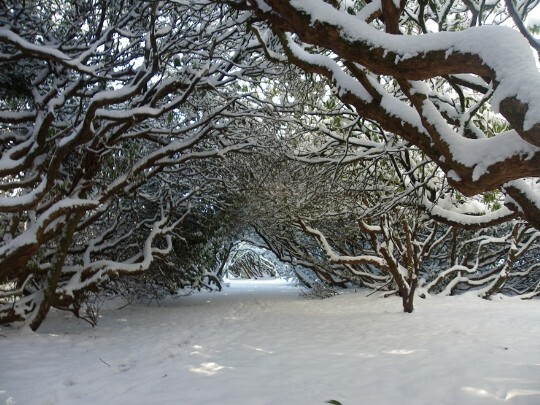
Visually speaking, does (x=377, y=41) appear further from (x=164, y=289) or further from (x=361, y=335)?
(x=164, y=289)

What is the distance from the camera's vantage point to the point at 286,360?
5223mm

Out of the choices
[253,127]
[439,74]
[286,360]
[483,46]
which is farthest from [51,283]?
[483,46]

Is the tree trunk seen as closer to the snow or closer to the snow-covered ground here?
the snow-covered ground

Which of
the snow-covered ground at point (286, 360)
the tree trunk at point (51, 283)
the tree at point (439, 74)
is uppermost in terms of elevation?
the tree at point (439, 74)

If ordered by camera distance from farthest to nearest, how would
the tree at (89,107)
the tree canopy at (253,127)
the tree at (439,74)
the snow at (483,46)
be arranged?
the tree at (89,107) → the tree canopy at (253,127) → the tree at (439,74) → the snow at (483,46)

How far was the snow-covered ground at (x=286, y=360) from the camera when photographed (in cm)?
384

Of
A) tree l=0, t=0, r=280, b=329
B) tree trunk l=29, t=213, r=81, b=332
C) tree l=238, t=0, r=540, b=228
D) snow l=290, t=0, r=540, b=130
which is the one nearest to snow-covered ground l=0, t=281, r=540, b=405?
tree trunk l=29, t=213, r=81, b=332

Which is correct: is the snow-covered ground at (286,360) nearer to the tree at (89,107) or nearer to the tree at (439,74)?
the tree at (89,107)

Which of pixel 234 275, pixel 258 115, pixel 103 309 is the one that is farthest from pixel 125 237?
pixel 234 275

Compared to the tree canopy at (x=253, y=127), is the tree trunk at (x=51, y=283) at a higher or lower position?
lower

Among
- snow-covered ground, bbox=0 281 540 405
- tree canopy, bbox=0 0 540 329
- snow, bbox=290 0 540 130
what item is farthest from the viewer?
snow-covered ground, bbox=0 281 540 405

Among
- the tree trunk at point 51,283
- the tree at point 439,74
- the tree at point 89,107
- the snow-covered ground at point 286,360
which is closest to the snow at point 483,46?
the tree at point 439,74

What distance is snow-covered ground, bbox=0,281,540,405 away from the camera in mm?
3840

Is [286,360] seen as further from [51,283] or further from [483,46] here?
[51,283]
